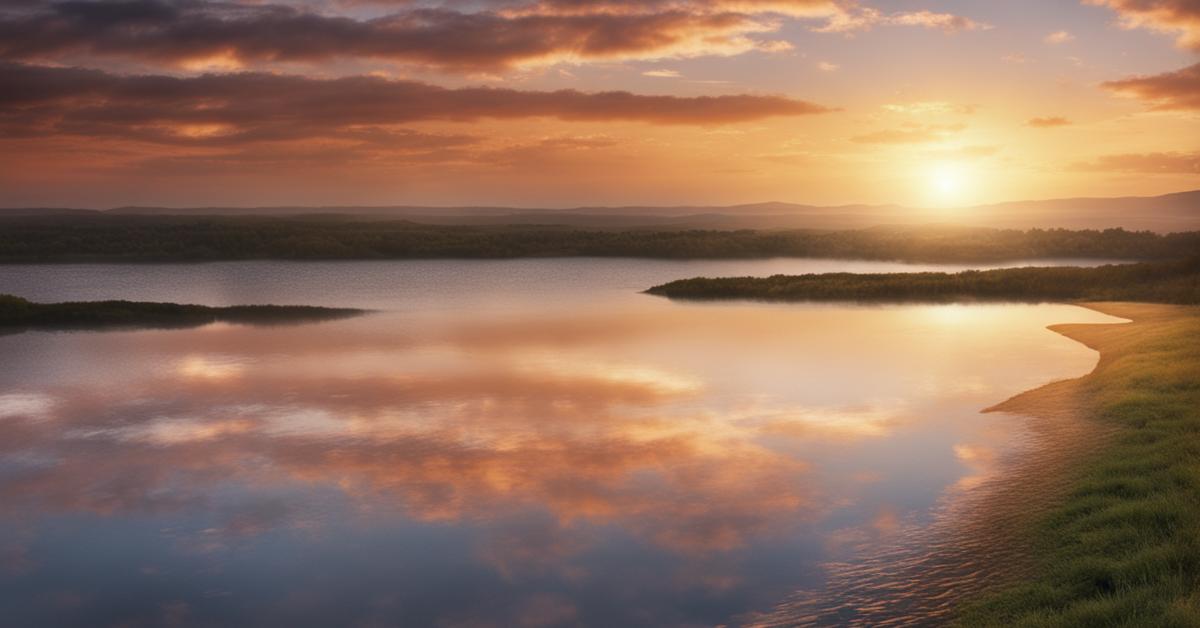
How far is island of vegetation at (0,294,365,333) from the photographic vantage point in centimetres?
2909

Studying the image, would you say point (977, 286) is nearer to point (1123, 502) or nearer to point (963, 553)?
point (1123, 502)

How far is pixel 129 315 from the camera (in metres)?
30.5

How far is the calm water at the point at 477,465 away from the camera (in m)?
9.17

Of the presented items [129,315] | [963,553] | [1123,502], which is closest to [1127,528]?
[1123,502]

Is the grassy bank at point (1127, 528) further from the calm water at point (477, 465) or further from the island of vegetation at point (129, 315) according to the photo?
the island of vegetation at point (129, 315)

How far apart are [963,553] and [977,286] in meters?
30.6

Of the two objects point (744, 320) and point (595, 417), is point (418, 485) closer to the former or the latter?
point (595, 417)

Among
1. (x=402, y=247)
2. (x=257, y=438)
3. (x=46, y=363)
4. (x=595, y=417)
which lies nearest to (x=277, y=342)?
(x=46, y=363)

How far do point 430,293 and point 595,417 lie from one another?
25.9 meters

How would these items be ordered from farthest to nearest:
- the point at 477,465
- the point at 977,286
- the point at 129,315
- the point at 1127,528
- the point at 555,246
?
1. the point at 555,246
2. the point at 977,286
3. the point at 129,315
4. the point at 477,465
5. the point at 1127,528

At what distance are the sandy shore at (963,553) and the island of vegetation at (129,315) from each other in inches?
935

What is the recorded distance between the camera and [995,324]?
92.1 feet

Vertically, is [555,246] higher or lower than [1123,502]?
higher

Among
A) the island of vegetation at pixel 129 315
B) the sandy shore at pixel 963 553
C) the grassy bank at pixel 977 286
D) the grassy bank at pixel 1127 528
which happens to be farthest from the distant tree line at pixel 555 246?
the sandy shore at pixel 963 553
